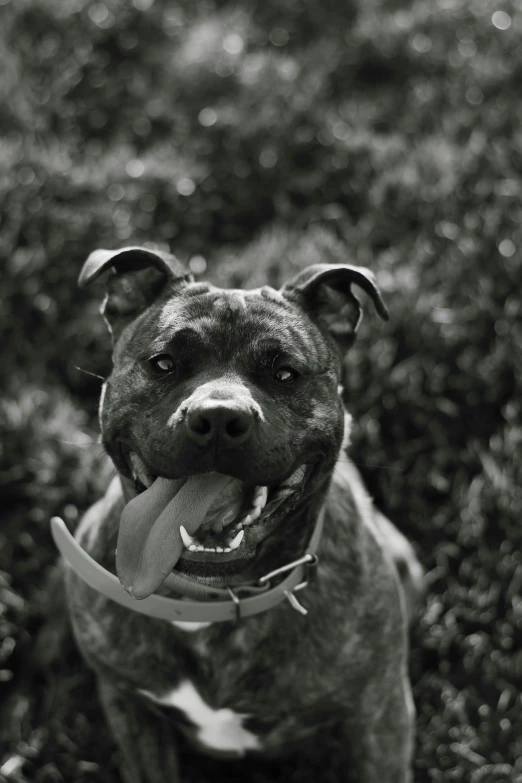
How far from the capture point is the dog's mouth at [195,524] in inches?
96.2

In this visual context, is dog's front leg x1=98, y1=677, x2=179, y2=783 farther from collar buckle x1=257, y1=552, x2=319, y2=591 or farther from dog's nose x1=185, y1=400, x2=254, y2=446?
dog's nose x1=185, y1=400, x2=254, y2=446

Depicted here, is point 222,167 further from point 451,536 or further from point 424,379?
point 451,536

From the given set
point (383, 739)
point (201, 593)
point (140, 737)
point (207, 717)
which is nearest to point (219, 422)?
point (201, 593)

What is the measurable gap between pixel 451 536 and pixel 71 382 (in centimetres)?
205

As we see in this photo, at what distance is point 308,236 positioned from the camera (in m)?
5.00

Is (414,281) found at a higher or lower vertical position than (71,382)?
higher

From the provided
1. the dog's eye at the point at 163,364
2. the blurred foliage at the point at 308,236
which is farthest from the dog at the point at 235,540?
the blurred foliage at the point at 308,236

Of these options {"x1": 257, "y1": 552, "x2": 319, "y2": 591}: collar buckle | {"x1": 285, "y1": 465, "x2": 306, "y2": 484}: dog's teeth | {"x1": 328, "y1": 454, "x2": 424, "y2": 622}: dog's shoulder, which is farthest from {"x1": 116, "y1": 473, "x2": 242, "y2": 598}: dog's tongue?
{"x1": 328, "y1": 454, "x2": 424, "y2": 622}: dog's shoulder

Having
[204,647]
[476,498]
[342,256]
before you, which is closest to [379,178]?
[342,256]

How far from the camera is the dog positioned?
2.46 metres

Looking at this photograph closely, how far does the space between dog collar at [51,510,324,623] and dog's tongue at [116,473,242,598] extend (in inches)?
6.6

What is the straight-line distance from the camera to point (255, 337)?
2658 millimetres

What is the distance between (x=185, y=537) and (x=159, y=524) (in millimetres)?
81

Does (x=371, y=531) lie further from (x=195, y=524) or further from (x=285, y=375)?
(x=195, y=524)
